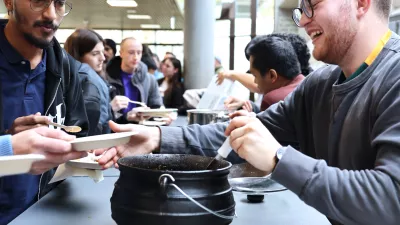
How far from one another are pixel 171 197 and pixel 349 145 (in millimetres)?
576

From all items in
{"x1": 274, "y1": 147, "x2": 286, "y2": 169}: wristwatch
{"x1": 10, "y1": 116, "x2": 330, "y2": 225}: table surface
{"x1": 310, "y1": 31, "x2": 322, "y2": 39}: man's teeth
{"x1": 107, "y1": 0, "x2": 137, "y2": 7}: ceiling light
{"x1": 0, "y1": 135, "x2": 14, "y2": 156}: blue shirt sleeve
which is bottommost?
{"x1": 10, "y1": 116, "x2": 330, "y2": 225}: table surface

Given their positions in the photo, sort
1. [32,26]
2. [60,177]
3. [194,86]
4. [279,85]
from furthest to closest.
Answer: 1. [194,86]
2. [279,85]
3. [32,26]
4. [60,177]

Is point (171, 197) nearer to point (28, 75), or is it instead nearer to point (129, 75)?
point (28, 75)

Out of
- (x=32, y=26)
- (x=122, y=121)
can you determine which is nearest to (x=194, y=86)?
(x=122, y=121)

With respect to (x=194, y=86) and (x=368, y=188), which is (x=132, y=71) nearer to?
(x=194, y=86)

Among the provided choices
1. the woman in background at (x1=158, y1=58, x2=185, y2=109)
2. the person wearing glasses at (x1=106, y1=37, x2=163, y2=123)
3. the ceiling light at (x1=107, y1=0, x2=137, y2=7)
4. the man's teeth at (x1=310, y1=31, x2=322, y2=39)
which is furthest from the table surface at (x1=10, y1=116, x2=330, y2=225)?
the ceiling light at (x1=107, y1=0, x2=137, y2=7)

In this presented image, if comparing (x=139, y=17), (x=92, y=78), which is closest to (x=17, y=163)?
(x=92, y=78)

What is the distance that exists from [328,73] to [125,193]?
2.98ft

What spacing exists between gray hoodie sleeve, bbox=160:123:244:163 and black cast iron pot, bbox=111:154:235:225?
66cm

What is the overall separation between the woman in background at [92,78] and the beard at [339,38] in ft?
6.47

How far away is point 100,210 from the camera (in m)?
1.57

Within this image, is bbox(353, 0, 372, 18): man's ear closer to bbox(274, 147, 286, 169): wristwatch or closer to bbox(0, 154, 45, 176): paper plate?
bbox(274, 147, 286, 169): wristwatch

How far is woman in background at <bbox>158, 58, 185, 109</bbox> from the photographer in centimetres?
667

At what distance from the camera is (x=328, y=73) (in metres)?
1.63
